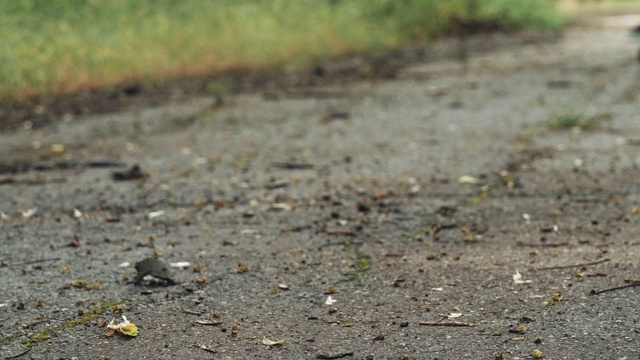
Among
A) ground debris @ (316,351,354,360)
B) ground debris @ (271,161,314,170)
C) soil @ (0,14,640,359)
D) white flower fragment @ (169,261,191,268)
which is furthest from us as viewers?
ground debris @ (271,161,314,170)

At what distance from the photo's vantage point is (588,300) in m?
3.32

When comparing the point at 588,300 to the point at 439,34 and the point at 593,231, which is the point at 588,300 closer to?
the point at 593,231

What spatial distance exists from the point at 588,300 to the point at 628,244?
836 millimetres

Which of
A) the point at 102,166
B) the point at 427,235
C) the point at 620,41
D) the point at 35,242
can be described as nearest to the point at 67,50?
the point at 102,166

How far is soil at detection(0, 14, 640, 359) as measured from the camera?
121 inches

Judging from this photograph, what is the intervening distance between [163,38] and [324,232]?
662cm

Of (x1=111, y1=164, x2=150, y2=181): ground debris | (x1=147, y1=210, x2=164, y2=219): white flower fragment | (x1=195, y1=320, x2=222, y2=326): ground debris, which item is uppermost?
(x1=195, y1=320, x2=222, y2=326): ground debris

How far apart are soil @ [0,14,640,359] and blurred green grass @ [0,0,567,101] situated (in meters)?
1.18

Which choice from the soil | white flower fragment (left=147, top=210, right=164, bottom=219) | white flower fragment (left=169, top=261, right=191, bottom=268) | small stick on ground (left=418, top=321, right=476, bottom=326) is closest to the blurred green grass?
the soil

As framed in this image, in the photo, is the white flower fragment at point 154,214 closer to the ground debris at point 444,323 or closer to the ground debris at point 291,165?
the ground debris at point 291,165

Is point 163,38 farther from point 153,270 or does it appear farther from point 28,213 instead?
point 153,270

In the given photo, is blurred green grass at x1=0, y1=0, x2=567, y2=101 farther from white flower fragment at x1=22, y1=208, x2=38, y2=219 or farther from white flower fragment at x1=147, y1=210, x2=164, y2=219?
white flower fragment at x1=147, y1=210, x2=164, y2=219

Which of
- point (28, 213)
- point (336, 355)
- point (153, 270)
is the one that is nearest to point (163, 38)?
point (28, 213)

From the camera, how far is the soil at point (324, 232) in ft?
10.1
